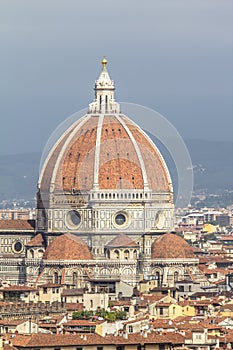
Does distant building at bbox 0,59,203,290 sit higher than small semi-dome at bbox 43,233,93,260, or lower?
higher

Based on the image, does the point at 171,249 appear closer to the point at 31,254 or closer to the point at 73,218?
the point at 73,218

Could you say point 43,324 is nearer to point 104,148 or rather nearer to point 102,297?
point 102,297

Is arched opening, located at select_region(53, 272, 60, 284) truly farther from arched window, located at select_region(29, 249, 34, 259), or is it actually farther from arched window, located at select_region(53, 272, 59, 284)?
arched window, located at select_region(29, 249, 34, 259)

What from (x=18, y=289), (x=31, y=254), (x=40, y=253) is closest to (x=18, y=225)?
(x=31, y=254)

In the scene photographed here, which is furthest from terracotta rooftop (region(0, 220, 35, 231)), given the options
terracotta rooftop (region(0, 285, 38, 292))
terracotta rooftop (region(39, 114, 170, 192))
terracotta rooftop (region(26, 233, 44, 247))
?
terracotta rooftop (region(0, 285, 38, 292))

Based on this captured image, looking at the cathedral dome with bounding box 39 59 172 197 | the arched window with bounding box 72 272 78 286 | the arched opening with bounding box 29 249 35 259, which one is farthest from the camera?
the arched opening with bounding box 29 249 35 259

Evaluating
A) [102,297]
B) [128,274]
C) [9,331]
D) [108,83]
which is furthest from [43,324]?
[108,83]
